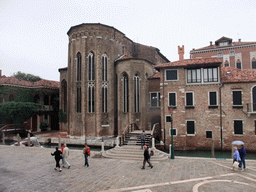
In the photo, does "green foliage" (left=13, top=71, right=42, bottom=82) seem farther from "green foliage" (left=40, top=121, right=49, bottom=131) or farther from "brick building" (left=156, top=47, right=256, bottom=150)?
"brick building" (left=156, top=47, right=256, bottom=150)

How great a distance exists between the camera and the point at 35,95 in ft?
118

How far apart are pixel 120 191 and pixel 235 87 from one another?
17.6 metres

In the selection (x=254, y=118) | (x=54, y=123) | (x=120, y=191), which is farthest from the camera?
(x=54, y=123)

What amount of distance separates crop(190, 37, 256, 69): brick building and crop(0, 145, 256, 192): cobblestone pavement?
2943 centimetres

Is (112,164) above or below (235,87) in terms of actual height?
below

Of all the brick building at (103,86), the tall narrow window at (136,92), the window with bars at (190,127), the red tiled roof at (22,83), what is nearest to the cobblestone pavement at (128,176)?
the window with bars at (190,127)

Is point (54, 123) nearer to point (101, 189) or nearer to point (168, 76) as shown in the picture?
point (168, 76)

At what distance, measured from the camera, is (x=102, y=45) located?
2659 centimetres

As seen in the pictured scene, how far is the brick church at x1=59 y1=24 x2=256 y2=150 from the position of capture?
2023cm

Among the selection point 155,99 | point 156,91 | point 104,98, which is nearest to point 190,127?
point 155,99

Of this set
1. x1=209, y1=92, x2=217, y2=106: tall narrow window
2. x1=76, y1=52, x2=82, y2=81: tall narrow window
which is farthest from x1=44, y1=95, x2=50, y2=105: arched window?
x1=209, y1=92, x2=217, y2=106: tall narrow window

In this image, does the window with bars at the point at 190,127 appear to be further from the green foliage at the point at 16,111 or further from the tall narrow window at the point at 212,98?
the green foliage at the point at 16,111

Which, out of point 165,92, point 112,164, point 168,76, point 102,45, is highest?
point 102,45

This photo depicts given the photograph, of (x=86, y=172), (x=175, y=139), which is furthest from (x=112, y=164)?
(x=175, y=139)
